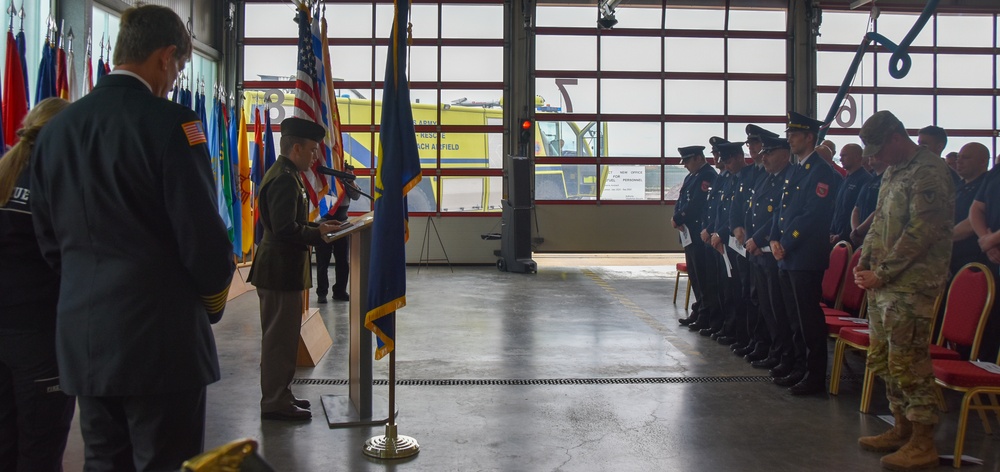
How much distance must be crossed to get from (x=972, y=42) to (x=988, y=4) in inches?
24.8

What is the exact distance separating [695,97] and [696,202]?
6.42m

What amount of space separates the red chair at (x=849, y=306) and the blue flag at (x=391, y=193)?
8.90 ft

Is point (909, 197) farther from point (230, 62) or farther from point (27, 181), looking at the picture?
point (230, 62)

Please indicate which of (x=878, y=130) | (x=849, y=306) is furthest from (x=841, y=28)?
(x=878, y=130)

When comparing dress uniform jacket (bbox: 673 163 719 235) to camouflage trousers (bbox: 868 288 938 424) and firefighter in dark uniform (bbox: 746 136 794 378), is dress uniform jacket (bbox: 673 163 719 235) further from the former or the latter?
camouflage trousers (bbox: 868 288 938 424)

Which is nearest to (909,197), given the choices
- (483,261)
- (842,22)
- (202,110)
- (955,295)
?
(955,295)

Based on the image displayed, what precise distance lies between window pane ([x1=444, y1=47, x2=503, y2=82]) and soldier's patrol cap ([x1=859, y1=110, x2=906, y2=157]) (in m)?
9.02

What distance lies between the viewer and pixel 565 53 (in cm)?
1216

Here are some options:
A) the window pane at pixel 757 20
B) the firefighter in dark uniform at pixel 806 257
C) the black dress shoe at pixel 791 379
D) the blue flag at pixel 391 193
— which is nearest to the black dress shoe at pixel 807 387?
the firefighter in dark uniform at pixel 806 257

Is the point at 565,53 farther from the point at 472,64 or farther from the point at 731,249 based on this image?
the point at 731,249

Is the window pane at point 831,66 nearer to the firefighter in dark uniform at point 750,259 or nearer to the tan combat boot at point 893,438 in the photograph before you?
the firefighter in dark uniform at point 750,259

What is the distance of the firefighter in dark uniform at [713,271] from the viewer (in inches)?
239

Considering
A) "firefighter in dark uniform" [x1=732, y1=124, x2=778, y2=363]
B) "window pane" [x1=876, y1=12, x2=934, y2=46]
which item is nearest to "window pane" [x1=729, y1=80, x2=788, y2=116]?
"window pane" [x1=876, y1=12, x2=934, y2=46]

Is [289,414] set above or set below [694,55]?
below
